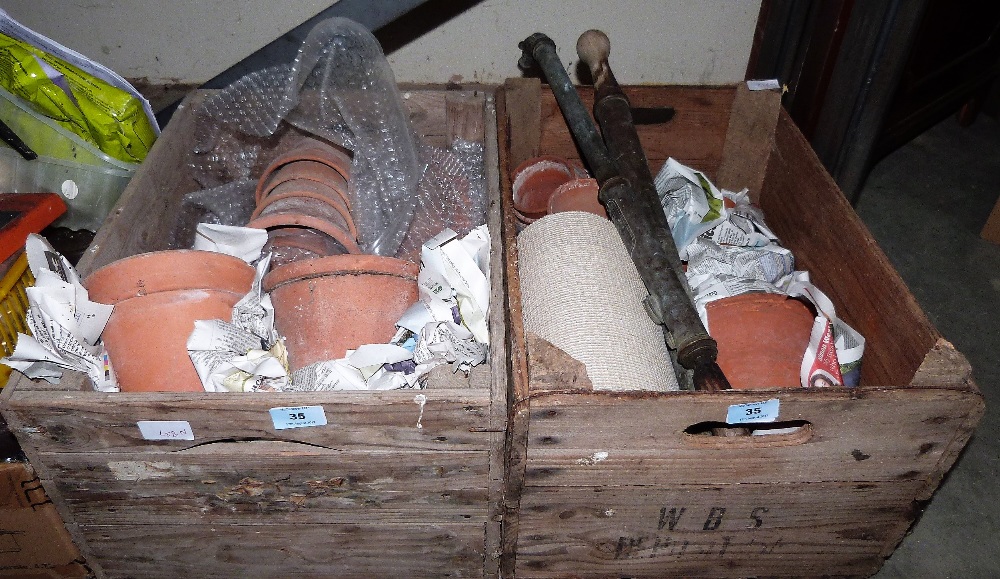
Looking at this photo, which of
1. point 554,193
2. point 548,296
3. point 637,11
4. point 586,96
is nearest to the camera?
point 548,296

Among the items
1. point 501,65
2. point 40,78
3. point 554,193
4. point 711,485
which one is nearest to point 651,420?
point 711,485

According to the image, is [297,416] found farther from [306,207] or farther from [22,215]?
[22,215]

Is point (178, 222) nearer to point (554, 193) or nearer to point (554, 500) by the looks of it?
point (554, 193)

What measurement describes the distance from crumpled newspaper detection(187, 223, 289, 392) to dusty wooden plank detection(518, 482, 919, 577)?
17.7 inches

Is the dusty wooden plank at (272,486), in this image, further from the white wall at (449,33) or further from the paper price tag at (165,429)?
the white wall at (449,33)

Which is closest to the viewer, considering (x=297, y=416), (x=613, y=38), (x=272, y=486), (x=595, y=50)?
(x=297, y=416)

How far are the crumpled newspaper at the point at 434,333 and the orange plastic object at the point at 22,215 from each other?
1.87ft

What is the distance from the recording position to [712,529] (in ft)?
3.66

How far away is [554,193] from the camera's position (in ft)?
5.01

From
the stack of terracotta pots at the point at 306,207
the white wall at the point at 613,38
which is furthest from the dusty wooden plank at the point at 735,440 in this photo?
the white wall at the point at 613,38

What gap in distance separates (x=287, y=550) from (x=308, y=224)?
58cm

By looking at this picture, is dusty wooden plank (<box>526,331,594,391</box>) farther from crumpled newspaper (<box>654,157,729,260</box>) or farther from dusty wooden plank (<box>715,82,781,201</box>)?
dusty wooden plank (<box>715,82,781,201</box>)

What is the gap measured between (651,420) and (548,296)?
0.32 meters

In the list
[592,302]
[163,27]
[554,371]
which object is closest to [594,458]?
[554,371]
